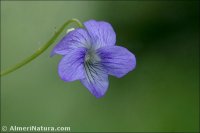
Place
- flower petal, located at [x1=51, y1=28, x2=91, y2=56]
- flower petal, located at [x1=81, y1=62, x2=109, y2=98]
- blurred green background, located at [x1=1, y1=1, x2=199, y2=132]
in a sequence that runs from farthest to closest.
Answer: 1. blurred green background, located at [x1=1, y1=1, x2=199, y2=132]
2. flower petal, located at [x1=81, y1=62, x2=109, y2=98]
3. flower petal, located at [x1=51, y1=28, x2=91, y2=56]

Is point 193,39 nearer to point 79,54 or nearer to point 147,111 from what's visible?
point 147,111

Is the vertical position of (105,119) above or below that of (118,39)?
below

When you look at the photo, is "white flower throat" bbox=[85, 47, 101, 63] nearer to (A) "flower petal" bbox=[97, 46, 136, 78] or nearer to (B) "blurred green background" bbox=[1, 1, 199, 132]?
(A) "flower petal" bbox=[97, 46, 136, 78]

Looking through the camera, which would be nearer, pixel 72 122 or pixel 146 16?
pixel 72 122

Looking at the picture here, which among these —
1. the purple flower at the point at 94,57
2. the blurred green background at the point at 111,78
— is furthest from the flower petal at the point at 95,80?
the blurred green background at the point at 111,78

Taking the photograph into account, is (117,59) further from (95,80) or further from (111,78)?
(111,78)

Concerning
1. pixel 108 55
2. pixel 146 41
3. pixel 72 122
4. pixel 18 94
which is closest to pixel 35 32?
pixel 18 94

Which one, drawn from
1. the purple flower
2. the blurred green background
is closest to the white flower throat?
the purple flower

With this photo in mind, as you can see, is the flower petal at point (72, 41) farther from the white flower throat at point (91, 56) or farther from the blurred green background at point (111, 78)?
the blurred green background at point (111, 78)
